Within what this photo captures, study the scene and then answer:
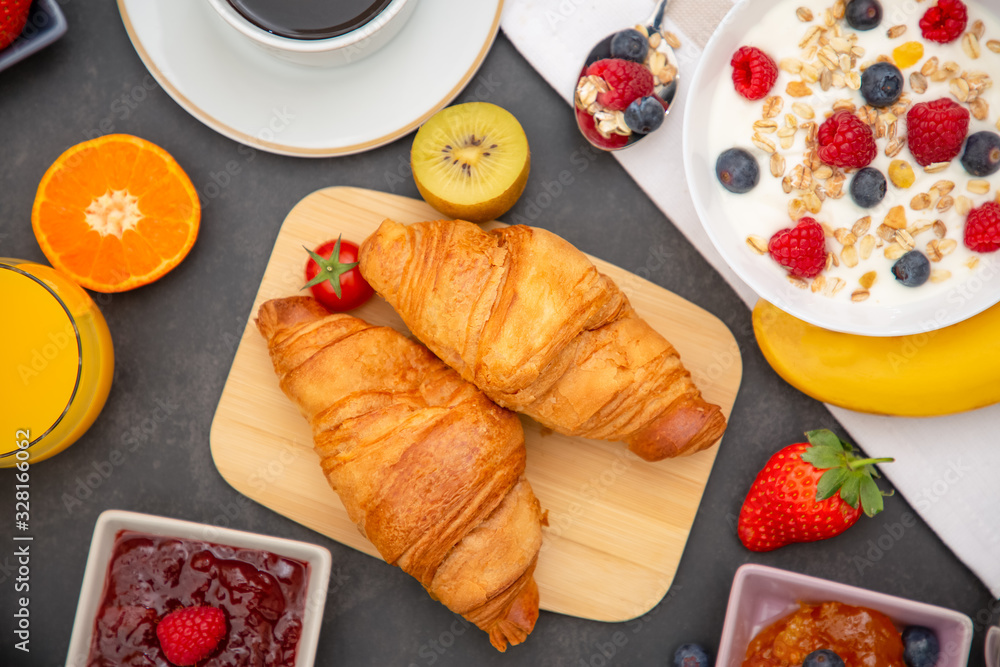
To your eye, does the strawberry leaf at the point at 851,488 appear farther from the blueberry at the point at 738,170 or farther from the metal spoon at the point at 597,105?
the metal spoon at the point at 597,105

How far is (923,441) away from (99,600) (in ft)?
6.65

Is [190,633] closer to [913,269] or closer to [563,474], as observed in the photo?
[563,474]

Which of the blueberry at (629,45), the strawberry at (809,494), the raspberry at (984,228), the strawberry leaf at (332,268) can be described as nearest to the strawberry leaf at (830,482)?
the strawberry at (809,494)

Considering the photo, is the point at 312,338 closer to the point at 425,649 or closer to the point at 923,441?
the point at 425,649

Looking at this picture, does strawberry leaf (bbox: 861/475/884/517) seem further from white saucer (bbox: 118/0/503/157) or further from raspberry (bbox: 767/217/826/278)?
white saucer (bbox: 118/0/503/157)

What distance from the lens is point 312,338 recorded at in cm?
156

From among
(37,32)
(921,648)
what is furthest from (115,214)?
(921,648)

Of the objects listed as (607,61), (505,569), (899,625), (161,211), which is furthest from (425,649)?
(607,61)

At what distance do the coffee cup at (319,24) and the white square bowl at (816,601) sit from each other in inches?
57.5

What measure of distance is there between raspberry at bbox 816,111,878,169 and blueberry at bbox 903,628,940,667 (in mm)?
1107

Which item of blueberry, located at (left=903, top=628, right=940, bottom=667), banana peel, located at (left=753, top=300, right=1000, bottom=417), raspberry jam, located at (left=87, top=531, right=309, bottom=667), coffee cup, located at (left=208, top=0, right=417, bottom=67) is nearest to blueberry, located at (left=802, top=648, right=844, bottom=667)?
blueberry, located at (left=903, top=628, right=940, bottom=667)

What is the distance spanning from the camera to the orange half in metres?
1.68

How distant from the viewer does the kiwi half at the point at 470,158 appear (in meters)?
1.61

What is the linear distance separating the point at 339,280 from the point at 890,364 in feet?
4.43
